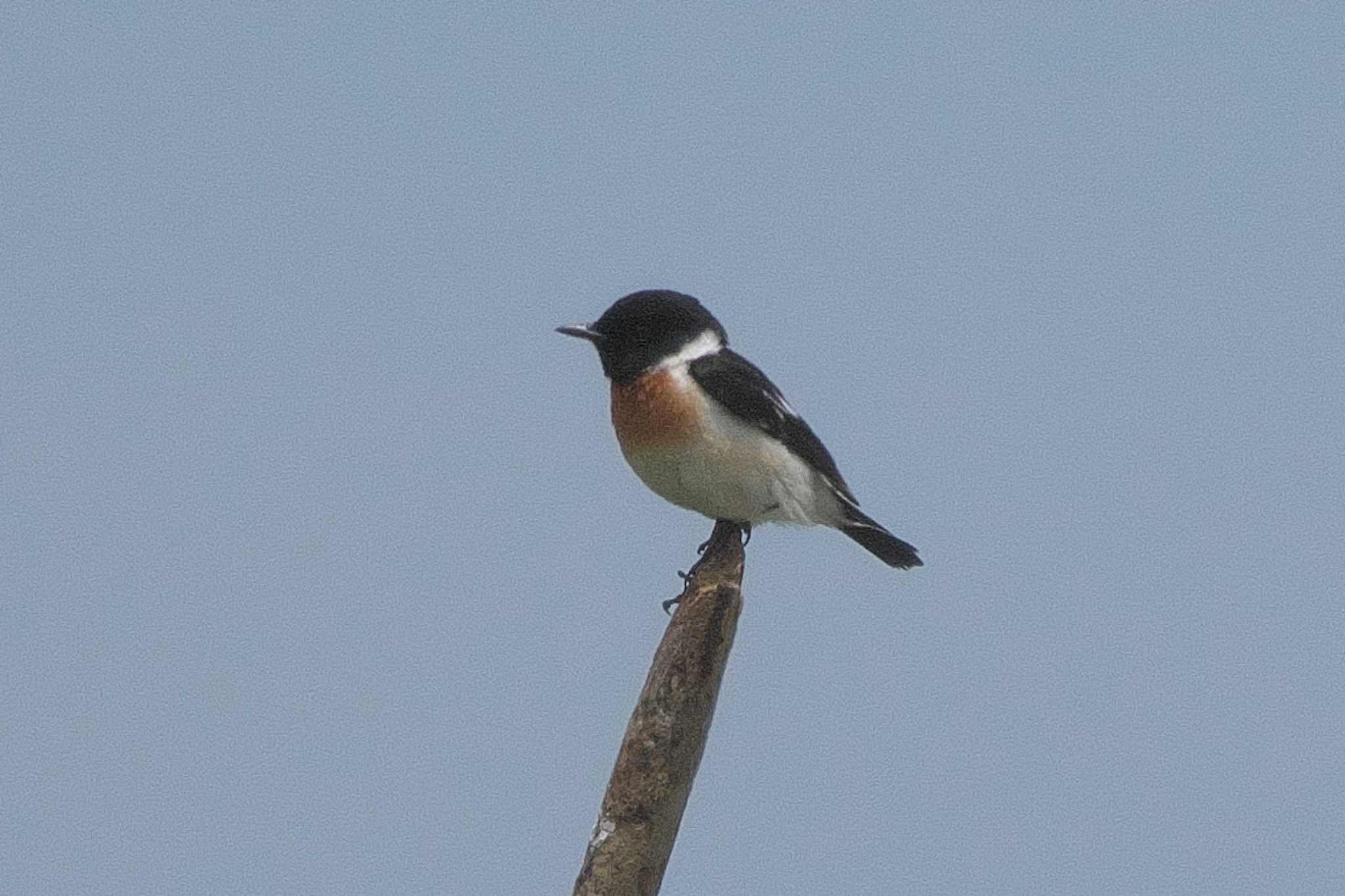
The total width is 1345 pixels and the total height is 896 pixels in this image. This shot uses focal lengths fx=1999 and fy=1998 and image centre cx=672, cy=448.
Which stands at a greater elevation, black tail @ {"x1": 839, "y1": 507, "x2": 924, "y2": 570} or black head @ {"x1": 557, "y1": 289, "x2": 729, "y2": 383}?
black head @ {"x1": 557, "y1": 289, "x2": 729, "y2": 383}

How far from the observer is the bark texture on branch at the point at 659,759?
5836 millimetres

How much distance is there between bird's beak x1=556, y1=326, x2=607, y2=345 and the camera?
9188 mm

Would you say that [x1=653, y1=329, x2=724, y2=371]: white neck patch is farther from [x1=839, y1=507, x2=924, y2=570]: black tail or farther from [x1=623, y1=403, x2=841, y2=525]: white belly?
[x1=839, y1=507, x2=924, y2=570]: black tail

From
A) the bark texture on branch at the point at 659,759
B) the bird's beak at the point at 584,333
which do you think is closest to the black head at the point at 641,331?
the bird's beak at the point at 584,333

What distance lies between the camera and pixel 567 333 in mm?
9250

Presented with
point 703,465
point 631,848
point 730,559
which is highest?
point 703,465

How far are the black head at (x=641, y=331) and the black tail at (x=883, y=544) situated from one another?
1.31 m

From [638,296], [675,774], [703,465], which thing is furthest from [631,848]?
[638,296]

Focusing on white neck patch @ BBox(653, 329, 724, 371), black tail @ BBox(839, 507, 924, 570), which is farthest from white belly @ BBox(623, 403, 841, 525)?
black tail @ BBox(839, 507, 924, 570)

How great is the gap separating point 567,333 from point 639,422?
67cm

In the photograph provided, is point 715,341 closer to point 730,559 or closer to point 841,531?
point 841,531

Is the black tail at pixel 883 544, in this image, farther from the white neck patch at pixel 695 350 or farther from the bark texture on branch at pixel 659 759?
the bark texture on branch at pixel 659 759

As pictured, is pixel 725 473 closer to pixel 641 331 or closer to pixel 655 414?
pixel 655 414

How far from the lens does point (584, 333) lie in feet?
30.2
